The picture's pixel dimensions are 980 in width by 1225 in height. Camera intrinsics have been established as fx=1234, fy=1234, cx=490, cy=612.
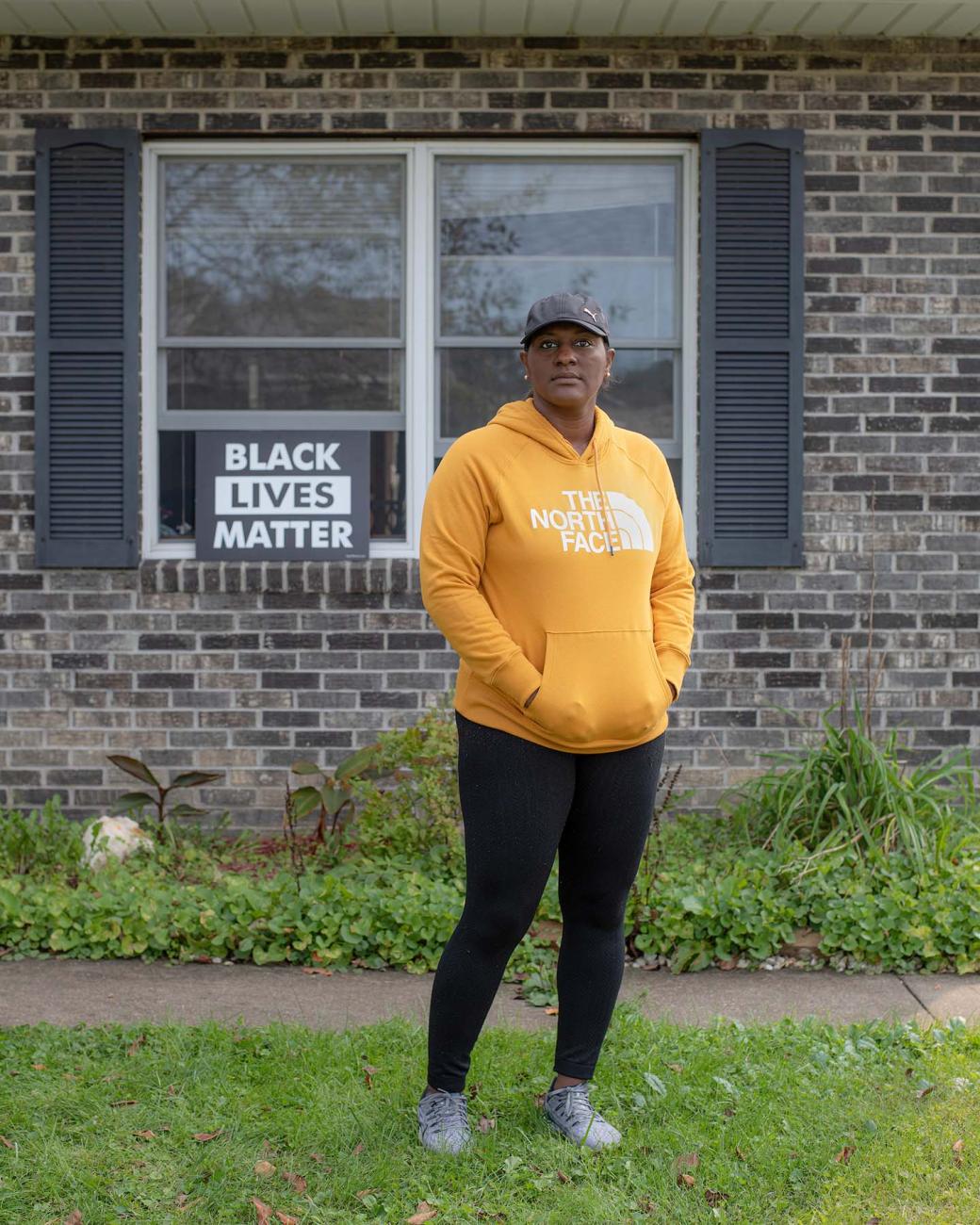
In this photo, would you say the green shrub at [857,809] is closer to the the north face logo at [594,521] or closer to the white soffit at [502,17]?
the the north face logo at [594,521]

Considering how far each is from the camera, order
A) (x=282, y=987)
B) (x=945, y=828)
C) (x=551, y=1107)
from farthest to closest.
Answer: (x=945, y=828)
(x=282, y=987)
(x=551, y=1107)

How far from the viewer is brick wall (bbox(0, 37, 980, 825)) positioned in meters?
5.40

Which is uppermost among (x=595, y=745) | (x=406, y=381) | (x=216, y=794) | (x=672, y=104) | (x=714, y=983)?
(x=672, y=104)

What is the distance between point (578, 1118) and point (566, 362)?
1.71 metres

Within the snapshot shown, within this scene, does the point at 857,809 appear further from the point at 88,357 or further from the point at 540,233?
the point at 88,357

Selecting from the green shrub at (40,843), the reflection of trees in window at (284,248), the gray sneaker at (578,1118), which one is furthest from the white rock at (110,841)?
the gray sneaker at (578,1118)

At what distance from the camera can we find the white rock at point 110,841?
4.80 m

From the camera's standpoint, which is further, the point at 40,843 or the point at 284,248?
the point at 284,248

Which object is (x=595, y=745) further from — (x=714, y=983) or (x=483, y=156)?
(x=483, y=156)

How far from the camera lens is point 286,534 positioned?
5.50 meters

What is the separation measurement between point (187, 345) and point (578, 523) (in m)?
3.45

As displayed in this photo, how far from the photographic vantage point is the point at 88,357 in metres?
5.43

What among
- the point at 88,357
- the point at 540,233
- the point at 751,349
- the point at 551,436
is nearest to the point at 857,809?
the point at 751,349

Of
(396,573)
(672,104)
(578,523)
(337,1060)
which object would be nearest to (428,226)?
(672,104)
